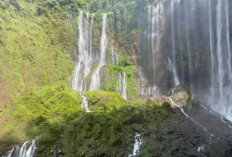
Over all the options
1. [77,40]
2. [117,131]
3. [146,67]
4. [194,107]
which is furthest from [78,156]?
[77,40]

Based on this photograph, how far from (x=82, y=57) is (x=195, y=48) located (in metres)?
13.7

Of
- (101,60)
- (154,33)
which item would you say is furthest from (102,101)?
(154,33)

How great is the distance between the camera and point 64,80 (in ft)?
85.7

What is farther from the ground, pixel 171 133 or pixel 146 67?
pixel 146 67

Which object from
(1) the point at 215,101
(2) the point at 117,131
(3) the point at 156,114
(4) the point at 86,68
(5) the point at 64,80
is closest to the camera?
(2) the point at 117,131

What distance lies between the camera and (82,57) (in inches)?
1123

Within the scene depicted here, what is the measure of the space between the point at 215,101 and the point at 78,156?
1480 cm

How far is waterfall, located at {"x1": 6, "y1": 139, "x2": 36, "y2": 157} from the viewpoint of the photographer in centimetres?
1315

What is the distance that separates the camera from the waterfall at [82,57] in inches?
1049

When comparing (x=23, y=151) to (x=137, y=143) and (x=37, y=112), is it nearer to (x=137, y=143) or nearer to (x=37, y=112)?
(x=37, y=112)

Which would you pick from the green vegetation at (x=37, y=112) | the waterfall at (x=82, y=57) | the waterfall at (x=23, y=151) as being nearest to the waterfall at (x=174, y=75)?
the waterfall at (x=82, y=57)

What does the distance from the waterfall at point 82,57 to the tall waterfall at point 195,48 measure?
23.7 ft

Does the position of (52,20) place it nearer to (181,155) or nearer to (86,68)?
(86,68)

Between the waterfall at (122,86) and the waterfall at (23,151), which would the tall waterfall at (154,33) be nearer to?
the waterfall at (122,86)
